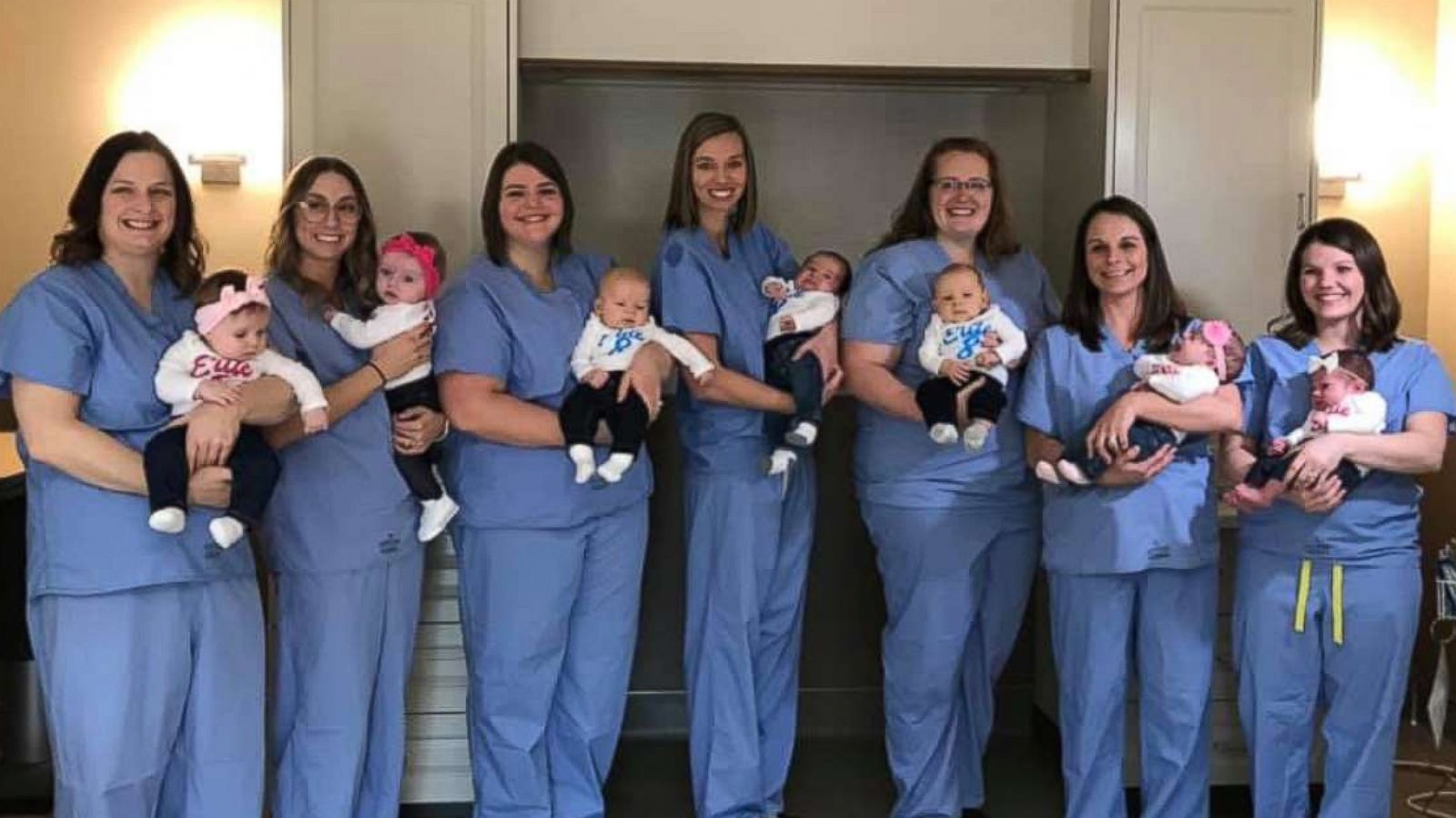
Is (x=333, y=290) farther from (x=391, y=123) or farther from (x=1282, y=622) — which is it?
(x=1282, y=622)

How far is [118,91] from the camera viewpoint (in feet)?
12.2

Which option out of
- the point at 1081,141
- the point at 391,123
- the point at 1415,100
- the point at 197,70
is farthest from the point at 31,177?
the point at 1415,100

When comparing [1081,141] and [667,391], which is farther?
[1081,141]

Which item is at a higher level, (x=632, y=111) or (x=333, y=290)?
(x=632, y=111)

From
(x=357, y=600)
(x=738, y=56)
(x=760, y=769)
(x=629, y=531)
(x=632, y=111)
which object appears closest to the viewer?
(x=357, y=600)

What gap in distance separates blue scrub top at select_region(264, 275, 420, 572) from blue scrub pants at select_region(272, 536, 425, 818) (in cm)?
4

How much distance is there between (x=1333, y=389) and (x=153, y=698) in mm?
1901

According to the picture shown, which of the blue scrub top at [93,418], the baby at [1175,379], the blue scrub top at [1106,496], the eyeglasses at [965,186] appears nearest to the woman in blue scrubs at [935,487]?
the eyeglasses at [965,186]

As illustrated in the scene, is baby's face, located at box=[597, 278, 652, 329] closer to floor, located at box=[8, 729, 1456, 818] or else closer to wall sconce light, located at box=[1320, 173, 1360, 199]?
floor, located at box=[8, 729, 1456, 818]

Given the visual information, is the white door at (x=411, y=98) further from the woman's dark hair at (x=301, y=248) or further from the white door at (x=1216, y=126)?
the white door at (x=1216, y=126)

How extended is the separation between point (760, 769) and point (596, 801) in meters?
0.35

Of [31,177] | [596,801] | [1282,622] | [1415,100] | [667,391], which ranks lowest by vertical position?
[596,801]

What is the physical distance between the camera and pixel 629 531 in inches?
109

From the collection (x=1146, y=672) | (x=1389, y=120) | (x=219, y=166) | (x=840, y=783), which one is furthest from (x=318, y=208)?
(x=1389, y=120)
